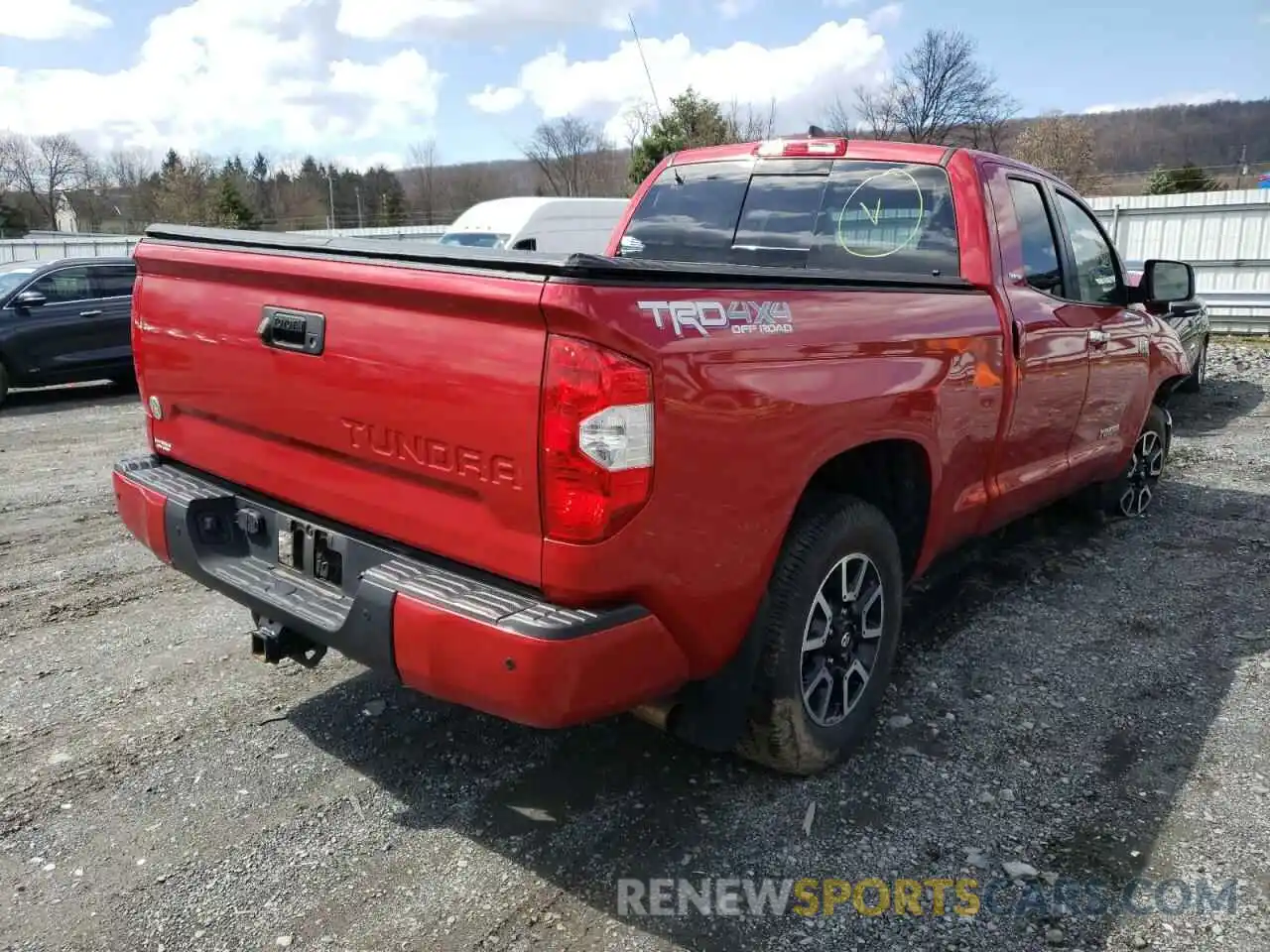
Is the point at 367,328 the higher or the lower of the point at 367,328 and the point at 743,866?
the higher

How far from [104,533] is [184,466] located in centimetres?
294

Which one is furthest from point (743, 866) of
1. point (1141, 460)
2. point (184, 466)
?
point (1141, 460)

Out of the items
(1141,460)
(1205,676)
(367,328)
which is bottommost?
(1205,676)

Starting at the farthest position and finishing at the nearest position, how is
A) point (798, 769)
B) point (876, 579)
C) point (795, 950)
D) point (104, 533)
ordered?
point (104, 533) < point (876, 579) < point (798, 769) < point (795, 950)

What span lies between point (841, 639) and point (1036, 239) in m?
2.25

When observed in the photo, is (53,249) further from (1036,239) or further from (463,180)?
(463,180)

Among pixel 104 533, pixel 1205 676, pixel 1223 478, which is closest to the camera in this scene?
pixel 1205 676

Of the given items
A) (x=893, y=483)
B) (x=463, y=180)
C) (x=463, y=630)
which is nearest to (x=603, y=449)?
(x=463, y=630)

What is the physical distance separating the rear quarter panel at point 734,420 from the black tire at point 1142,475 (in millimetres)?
3143

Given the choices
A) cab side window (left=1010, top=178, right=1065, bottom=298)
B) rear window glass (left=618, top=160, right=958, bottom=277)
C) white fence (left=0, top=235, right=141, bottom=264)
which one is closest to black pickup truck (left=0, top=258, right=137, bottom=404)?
rear window glass (left=618, top=160, right=958, bottom=277)

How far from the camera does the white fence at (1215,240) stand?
597 inches

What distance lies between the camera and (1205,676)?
3.96 meters

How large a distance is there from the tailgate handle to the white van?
Answer: 11718 millimetres

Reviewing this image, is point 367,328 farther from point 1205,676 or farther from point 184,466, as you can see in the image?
point 1205,676
